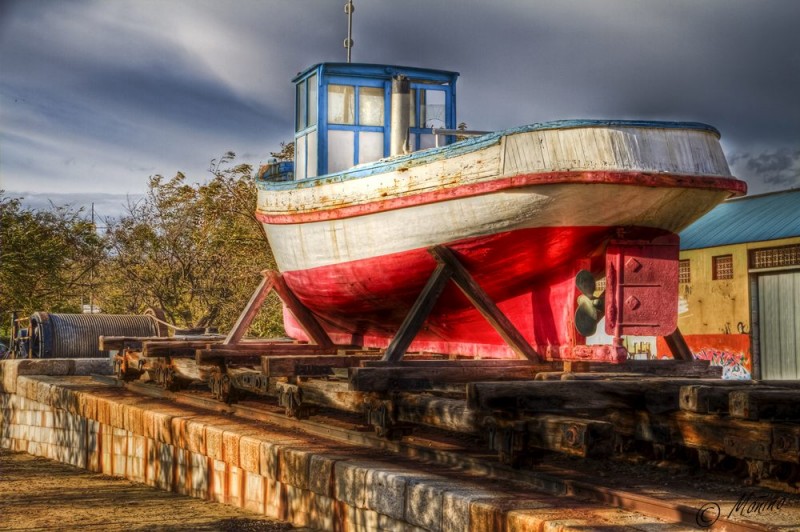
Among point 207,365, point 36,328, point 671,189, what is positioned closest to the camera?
point 671,189

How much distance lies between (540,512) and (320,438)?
3.31 meters

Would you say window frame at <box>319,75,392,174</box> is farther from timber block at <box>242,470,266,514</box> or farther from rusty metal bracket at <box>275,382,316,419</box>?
timber block at <box>242,470,266,514</box>

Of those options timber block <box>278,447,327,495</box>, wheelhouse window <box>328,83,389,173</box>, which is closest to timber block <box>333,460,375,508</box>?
timber block <box>278,447,327,495</box>

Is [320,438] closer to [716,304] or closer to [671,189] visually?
[671,189]

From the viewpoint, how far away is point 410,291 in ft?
28.9

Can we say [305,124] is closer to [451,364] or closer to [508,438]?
[451,364]

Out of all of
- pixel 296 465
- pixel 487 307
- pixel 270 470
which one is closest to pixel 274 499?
pixel 270 470

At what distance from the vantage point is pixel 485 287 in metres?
8.30

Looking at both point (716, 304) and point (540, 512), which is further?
point (716, 304)

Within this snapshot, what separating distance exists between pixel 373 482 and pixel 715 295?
15.5 meters

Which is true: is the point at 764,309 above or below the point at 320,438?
above

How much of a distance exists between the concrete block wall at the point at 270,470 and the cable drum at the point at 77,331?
2.82m

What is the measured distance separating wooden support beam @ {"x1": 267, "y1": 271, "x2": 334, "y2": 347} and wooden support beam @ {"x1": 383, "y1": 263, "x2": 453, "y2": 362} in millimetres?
2993

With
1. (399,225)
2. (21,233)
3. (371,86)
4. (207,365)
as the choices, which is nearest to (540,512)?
(399,225)
